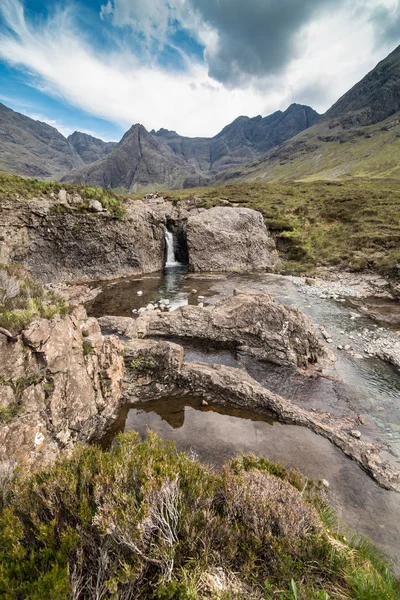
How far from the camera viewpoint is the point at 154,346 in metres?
11.8

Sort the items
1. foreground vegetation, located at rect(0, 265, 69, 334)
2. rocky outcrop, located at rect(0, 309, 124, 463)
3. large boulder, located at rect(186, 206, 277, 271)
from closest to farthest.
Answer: rocky outcrop, located at rect(0, 309, 124, 463) → foreground vegetation, located at rect(0, 265, 69, 334) → large boulder, located at rect(186, 206, 277, 271)

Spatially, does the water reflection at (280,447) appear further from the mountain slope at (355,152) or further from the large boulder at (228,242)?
the mountain slope at (355,152)

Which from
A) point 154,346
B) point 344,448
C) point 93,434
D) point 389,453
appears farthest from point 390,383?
point 93,434

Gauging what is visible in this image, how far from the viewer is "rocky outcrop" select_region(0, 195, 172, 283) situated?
2689 cm

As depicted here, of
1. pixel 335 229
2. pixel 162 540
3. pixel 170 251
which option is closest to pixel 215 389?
pixel 162 540

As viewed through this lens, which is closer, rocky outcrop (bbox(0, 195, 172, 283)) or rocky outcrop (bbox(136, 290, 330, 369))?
rocky outcrop (bbox(136, 290, 330, 369))

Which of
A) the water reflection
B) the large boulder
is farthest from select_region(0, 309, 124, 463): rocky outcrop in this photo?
the large boulder

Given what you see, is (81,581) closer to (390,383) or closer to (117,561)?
(117,561)

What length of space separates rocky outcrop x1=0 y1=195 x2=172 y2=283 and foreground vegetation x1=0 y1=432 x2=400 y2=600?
89.0 feet

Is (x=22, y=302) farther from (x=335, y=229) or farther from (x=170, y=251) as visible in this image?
(x=335, y=229)

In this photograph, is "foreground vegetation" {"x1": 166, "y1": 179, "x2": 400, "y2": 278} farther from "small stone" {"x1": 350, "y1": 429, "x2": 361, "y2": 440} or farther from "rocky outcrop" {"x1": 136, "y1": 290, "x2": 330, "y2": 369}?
"small stone" {"x1": 350, "y1": 429, "x2": 361, "y2": 440}

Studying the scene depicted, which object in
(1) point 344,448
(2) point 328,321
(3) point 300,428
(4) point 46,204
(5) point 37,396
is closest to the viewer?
(5) point 37,396

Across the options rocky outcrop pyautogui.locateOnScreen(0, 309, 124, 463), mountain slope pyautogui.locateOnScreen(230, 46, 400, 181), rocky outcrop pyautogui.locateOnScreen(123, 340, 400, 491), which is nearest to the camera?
rocky outcrop pyautogui.locateOnScreen(0, 309, 124, 463)

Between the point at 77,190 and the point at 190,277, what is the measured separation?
54.7 ft
